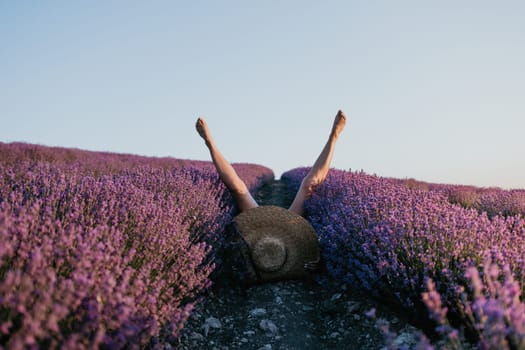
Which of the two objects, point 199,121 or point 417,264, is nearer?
point 417,264

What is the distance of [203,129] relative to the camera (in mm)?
4438

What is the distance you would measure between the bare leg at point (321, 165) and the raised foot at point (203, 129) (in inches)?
48.3

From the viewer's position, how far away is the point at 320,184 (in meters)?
5.07

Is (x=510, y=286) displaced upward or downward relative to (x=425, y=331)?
upward

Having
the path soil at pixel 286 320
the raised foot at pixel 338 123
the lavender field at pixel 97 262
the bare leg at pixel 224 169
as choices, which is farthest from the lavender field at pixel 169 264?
the raised foot at pixel 338 123

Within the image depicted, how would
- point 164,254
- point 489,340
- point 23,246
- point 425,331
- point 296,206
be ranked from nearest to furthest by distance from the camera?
point 489,340 → point 23,246 → point 425,331 → point 164,254 → point 296,206

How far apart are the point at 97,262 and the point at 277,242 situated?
194 cm

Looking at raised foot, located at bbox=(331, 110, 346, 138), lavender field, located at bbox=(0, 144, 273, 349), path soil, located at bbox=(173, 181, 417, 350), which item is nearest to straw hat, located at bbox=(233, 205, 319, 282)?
path soil, located at bbox=(173, 181, 417, 350)

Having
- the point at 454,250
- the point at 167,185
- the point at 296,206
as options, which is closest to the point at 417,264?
the point at 454,250

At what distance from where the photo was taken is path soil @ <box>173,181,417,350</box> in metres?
2.52

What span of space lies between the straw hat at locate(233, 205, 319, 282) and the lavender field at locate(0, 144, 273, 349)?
1.01 ft

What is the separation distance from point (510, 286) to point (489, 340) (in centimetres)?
20

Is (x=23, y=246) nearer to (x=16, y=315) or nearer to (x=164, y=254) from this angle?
(x=16, y=315)

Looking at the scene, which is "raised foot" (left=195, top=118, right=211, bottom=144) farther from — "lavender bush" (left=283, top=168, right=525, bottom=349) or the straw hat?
"lavender bush" (left=283, top=168, right=525, bottom=349)
